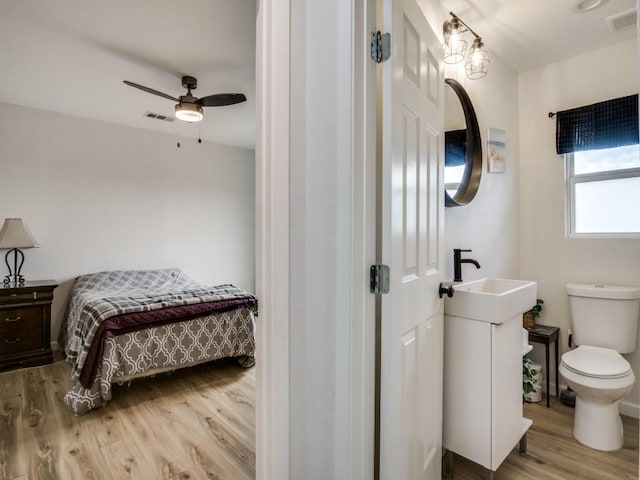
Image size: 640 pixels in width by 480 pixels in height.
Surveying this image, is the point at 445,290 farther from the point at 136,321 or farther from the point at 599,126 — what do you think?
the point at 136,321

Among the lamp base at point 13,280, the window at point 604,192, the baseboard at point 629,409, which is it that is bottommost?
the baseboard at point 629,409

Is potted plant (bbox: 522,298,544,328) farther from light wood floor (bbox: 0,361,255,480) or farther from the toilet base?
light wood floor (bbox: 0,361,255,480)

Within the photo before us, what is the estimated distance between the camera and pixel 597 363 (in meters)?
1.93

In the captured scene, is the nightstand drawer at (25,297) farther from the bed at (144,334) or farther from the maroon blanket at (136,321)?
the maroon blanket at (136,321)

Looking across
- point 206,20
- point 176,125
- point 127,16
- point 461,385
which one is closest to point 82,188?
point 176,125

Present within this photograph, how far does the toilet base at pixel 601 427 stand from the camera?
1863mm

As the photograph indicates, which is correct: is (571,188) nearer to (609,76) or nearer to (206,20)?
(609,76)

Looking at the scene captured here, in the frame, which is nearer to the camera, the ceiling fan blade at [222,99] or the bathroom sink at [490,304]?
the bathroom sink at [490,304]

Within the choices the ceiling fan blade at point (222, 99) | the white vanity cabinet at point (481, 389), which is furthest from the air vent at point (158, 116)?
the white vanity cabinet at point (481, 389)

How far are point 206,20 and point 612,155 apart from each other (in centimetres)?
288

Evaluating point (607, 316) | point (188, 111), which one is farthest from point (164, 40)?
point (607, 316)

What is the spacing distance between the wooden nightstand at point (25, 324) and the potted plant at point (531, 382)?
4.09 m

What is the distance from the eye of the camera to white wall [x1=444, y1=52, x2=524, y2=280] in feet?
6.53

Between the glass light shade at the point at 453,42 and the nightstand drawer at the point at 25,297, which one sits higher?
the glass light shade at the point at 453,42
